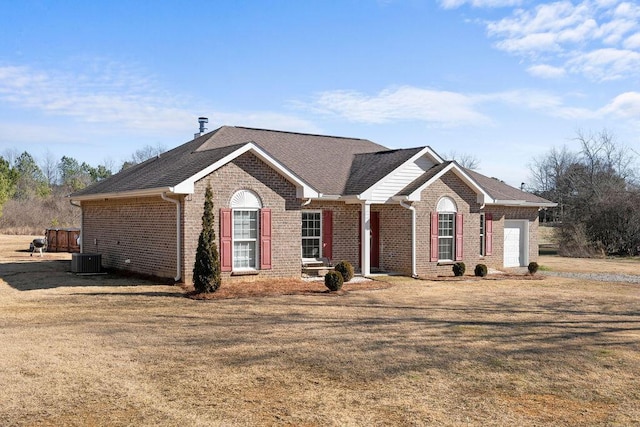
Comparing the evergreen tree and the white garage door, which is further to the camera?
the white garage door

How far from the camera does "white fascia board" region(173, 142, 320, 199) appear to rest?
16.0m

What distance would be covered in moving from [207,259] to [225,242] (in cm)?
179

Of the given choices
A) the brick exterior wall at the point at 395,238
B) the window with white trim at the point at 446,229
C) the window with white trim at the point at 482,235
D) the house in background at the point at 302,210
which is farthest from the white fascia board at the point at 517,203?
the brick exterior wall at the point at 395,238

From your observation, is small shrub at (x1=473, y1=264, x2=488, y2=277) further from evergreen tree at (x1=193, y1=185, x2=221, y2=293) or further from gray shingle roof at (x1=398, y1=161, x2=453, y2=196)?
evergreen tree at (x1=193, y1=185, x2=221, y2=293)

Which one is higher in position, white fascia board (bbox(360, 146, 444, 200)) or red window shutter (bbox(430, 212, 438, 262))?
white fascia board (bbox(360, 146, 444, 200))

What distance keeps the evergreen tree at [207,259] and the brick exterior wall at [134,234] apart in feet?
6.04


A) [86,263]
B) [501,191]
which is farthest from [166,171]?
[501,191]

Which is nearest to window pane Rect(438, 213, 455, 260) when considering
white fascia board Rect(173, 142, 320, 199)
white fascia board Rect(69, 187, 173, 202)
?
white fascia board Rect(173, 142, 320, 199)

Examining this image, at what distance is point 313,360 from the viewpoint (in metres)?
8.66

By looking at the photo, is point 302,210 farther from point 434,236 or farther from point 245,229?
point 434,236

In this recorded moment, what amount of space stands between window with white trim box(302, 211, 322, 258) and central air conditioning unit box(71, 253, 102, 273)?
707 centimetres

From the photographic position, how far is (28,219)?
5472cm

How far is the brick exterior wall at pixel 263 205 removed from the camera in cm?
1644

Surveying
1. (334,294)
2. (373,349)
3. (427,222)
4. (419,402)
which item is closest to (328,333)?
(373,349)
